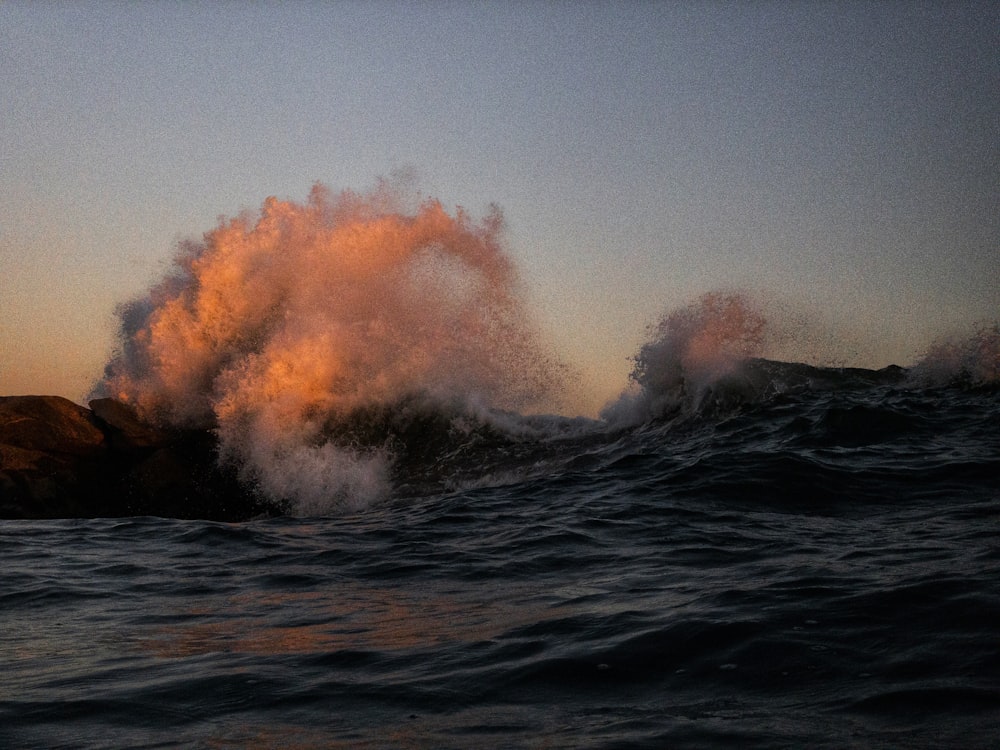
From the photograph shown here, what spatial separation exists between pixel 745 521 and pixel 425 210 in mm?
8616

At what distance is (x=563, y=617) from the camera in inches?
A: 154

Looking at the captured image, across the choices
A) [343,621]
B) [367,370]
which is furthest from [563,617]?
[367,370]

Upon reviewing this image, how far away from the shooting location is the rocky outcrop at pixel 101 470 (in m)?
11.0

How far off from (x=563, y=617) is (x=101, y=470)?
9.65m

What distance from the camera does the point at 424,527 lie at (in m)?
7.14

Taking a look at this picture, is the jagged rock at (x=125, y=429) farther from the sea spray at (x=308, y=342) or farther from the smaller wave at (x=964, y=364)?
the smaller wave at (x=964, y=364)

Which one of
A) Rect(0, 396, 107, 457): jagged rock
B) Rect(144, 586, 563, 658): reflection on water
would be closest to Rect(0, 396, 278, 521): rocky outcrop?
Rect(0, 396, 107, 457): jagged rock

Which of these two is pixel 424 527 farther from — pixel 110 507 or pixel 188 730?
pixel 110 507

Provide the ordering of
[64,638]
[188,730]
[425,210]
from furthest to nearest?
1. [425,210]
2. [64,638]
3. [188,730]

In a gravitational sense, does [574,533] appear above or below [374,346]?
below

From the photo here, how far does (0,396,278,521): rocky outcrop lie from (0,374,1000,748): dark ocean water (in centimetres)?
298

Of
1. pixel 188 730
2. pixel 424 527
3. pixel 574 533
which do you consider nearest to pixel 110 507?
pixel 424 527

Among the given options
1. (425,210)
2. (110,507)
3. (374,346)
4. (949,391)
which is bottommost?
(110,507)

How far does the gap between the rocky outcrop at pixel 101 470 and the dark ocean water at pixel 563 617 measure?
9.76ft
